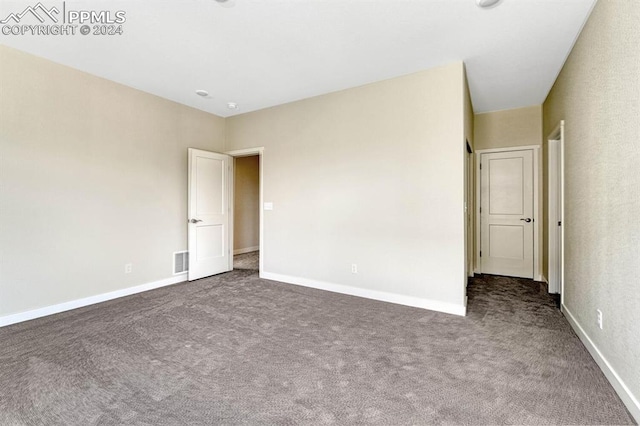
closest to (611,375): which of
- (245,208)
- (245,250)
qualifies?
(245,250)

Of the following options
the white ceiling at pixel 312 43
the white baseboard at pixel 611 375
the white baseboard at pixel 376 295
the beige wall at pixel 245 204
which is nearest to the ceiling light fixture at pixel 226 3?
the white ceiling at pixel 312 43

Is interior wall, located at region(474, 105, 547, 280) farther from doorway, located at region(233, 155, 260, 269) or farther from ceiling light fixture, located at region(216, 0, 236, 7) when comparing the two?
doorway, located at region(233, 155, 260, 269)

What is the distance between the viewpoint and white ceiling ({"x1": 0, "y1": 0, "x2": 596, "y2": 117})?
2305 mm

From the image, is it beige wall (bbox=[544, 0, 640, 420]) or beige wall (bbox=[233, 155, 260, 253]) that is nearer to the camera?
beige wall (bbox=[544, 0, 640, 420])

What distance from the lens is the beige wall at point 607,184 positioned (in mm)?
1672

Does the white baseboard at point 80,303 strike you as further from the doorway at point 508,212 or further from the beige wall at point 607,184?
the doorway at point 508,212

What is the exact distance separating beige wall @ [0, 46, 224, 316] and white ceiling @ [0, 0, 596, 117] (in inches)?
11.4

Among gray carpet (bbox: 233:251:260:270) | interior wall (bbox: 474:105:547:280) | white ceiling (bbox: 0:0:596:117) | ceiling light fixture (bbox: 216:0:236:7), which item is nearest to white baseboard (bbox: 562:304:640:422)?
interior wall (bbox: 474:105:547:280)

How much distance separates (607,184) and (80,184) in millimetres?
4985

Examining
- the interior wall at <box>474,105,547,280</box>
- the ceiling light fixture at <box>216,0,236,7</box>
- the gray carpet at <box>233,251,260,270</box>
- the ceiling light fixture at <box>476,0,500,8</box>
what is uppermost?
the ceiling light fixture at <box>216,0,236,7</box>

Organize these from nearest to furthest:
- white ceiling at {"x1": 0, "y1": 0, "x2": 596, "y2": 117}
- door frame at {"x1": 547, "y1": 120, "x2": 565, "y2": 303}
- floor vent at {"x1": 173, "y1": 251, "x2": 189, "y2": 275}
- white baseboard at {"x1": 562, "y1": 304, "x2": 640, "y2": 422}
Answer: white baseboard at {"x1": 562, "y1": 304, "x2": 640, "y2": 422}, white ceiling at {"x1": 0, "y1": 0, "x2": 596, "y2": 117}, door frame at {"x1": 547, "y1": 120, "x2": 565, "y2": 303}, floor vent at {"x1": 173, "y1": 251, "x2": 189, "y2": 275}

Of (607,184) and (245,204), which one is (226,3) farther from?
(245,204)

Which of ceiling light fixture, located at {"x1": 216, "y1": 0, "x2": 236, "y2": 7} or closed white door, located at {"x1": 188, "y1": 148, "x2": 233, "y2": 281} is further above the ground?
ceiling light fixture, located at {"x1": 216, "y1": 0, "x2": 236, "y2": 7}

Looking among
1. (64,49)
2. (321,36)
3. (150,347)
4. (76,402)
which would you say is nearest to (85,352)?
(150,347)
